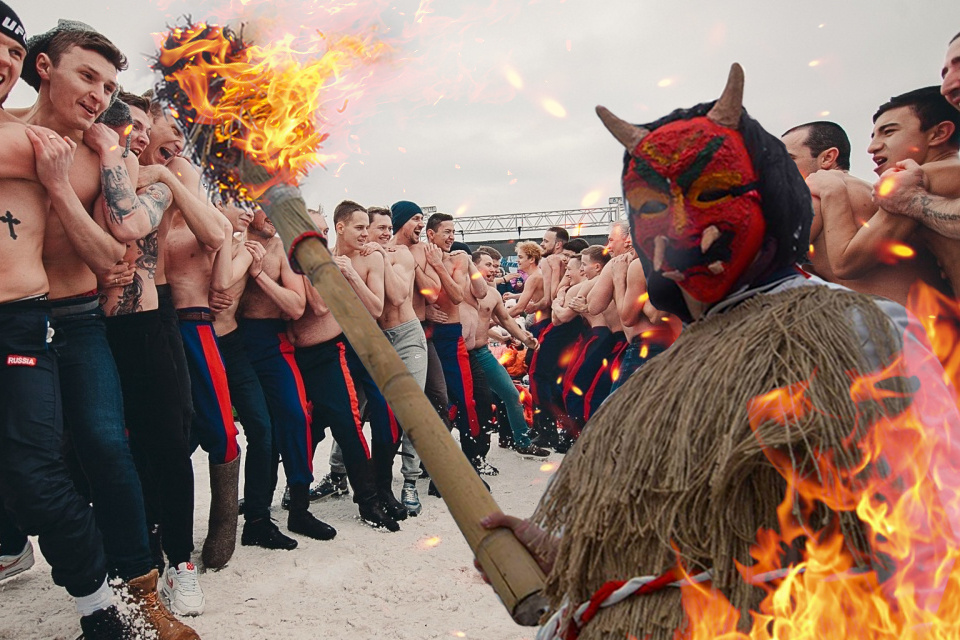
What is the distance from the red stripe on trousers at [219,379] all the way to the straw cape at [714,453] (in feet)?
10.3

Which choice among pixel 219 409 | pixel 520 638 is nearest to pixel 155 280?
pixel 219 409

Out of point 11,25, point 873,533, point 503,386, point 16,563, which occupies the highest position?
point 11,25

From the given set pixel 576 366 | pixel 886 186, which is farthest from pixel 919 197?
pixel 576 366

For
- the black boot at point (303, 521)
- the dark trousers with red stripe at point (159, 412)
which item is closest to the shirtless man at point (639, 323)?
the black boot at point (303, 521)

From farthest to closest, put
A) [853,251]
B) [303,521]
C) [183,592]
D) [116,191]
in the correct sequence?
1. [303,521]
2. [183,592]
3. [853,251]
4. [116,191]

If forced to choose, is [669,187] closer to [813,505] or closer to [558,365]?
[813,505]

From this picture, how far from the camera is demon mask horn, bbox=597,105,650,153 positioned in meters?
1.42

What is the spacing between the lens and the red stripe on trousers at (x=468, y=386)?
621cm

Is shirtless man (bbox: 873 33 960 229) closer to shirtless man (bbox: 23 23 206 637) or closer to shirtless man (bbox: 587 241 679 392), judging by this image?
shirtless man (bbox: 587 241 679 392)

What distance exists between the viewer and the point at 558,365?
26.4ft

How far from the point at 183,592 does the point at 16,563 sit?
3.97ft

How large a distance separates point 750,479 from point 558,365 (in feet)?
22.7

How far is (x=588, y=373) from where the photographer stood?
7.21 meters

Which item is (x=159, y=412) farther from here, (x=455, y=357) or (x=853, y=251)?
(x=853, y=251)
